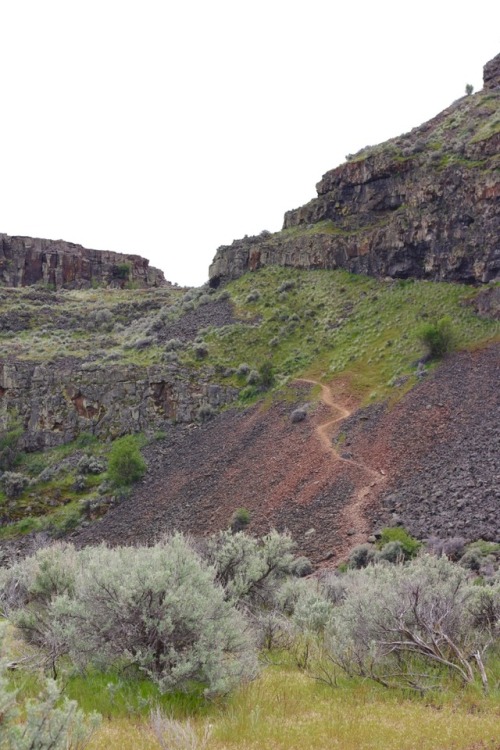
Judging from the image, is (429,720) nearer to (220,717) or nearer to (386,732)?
(386,732)

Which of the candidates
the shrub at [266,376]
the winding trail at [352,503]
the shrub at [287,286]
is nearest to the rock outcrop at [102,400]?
the shrub at [266,376]

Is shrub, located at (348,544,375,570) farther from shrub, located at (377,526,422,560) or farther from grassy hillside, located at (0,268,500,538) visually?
grassy hillside, located at (0,268,500,538)

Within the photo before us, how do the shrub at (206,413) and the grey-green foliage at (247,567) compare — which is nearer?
the grey-green foliage at (247,567)

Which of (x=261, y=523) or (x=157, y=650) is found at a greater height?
(x=157, y=650)

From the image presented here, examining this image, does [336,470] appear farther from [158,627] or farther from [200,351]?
[158,627]

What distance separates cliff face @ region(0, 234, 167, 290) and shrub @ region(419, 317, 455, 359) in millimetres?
57903

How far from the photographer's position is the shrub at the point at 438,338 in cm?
3391

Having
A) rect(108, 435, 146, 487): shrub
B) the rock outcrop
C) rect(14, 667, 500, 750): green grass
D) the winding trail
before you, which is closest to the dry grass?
rect(14, 667, 500, 750): green grass

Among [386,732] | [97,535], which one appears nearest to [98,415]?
[97,535]

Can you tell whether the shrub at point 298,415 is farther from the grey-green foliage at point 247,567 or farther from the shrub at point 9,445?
the shrub at point 9,445

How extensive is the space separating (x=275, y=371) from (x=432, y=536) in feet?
73.1

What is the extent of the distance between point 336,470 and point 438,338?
37.3 feet

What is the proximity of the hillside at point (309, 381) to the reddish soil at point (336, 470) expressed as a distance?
113mm

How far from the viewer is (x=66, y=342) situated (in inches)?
2099
